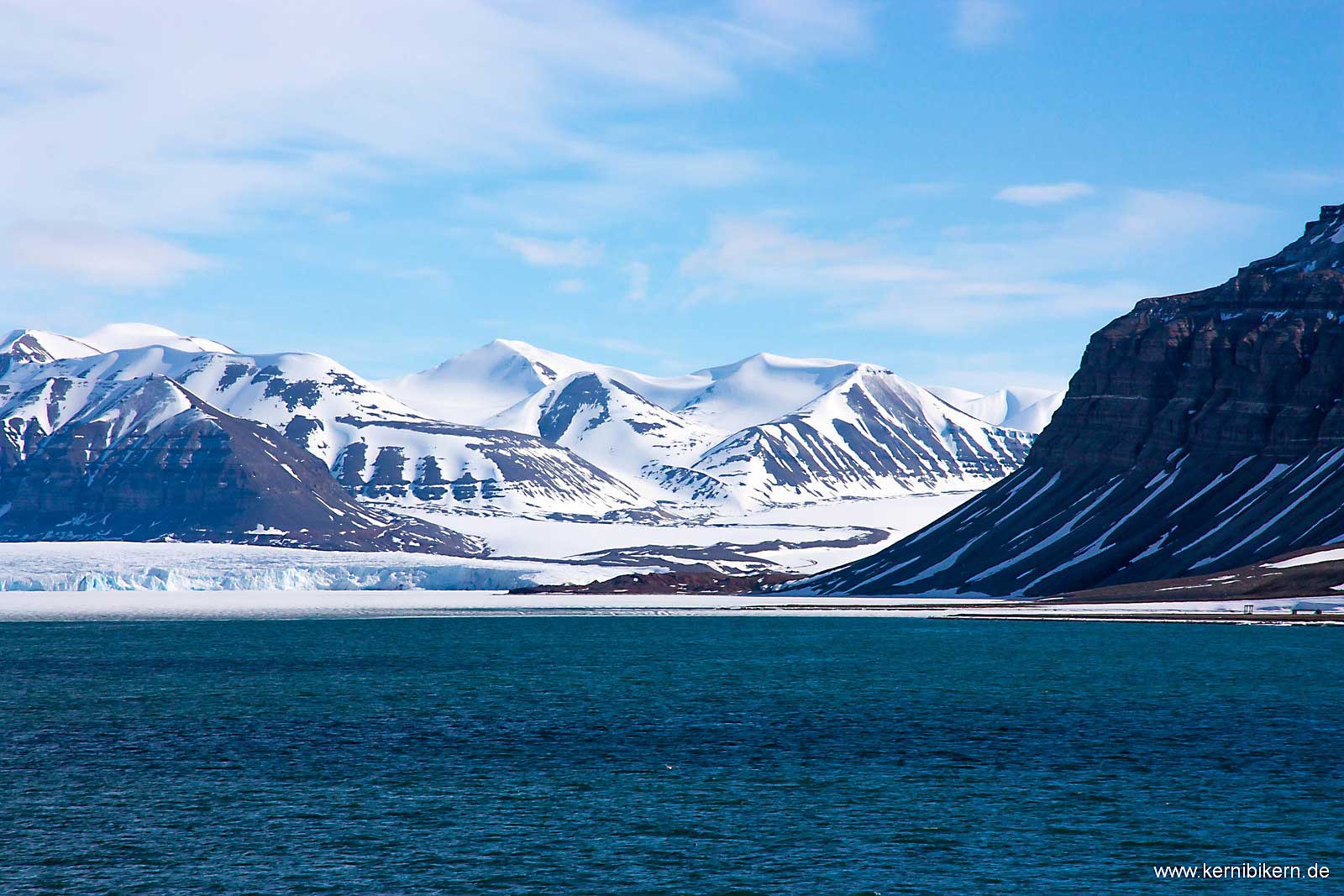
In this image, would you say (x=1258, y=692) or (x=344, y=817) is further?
(x=1258, y=692)

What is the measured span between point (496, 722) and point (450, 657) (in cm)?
4547

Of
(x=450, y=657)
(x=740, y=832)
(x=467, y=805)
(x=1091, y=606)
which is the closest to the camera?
(x=740, y=832)

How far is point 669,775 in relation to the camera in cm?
5384

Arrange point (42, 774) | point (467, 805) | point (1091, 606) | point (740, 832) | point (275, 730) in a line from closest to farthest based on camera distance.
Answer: point (740, 832), point (467, 805), point (42, 774), point (275, 730), point (1091, 606)

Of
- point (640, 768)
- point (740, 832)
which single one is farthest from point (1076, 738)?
point (740, 832)

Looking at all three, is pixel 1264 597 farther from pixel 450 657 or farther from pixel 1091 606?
pixel 450 657

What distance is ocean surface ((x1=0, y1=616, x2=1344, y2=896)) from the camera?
38.7m

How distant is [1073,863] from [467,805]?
731 inches

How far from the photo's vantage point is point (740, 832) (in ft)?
142

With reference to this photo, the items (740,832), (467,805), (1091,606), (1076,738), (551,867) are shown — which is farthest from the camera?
(1091,606)

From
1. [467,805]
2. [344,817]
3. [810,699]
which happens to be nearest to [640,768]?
[467,805]

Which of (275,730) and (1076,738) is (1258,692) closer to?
(1076,738)

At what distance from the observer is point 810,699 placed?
8031 cm

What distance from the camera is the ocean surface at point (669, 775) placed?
127ft
